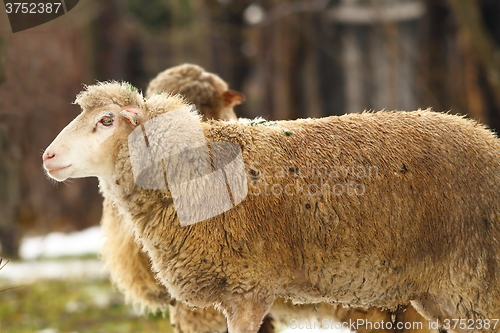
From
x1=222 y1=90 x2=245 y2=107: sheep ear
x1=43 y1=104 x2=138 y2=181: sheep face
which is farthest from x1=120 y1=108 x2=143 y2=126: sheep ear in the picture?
x1=222 y1=90 x2=245 y2=107: sheep ear

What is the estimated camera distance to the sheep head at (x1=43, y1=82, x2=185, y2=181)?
294cm

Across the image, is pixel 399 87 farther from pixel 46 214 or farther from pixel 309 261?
pixel 309 261

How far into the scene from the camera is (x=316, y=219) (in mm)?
2975

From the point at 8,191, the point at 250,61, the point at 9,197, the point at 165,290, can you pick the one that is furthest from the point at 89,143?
the point at 250,61

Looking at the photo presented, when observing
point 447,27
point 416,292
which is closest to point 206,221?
point 416,292

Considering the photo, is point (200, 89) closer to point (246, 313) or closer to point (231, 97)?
point (231, 97)

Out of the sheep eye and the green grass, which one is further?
the green grass

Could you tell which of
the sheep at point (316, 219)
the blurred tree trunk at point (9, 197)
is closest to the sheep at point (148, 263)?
the sheep at point (316, 219)

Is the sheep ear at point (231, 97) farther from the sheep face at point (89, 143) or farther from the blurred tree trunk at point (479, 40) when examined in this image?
→ the blurred tree trunk at point (479, 40)

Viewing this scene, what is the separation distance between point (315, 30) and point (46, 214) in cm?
705

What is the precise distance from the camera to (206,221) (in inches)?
118

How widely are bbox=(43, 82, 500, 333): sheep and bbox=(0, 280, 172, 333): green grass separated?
2.86 meters

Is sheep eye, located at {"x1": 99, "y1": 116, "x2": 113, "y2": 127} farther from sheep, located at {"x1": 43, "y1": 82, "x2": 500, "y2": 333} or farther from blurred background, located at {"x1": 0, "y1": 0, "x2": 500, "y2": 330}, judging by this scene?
blurred background, located at {"x1": 0, "y1": 0, "x2": 500, "y2": 330}

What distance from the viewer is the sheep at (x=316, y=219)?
9.71ft
